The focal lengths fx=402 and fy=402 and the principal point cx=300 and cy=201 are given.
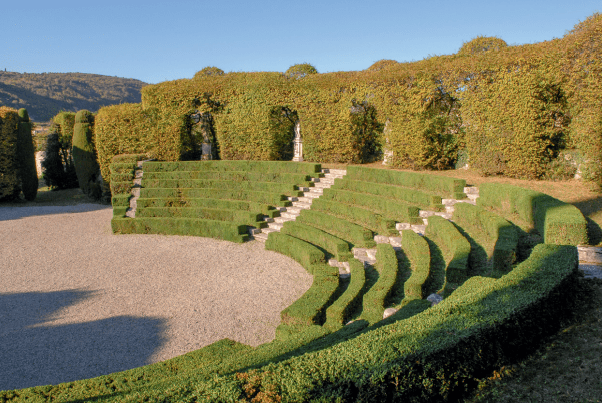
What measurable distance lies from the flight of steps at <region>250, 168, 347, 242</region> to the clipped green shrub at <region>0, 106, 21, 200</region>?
59.4 feet

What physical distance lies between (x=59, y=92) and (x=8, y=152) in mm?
77069

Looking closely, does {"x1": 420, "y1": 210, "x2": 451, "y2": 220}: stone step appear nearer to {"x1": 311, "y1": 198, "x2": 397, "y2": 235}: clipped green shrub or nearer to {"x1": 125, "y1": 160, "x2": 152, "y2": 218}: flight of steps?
{"x1": 311, "y1": 198, "x2": 397, "y2": 235}: clipped green shrub

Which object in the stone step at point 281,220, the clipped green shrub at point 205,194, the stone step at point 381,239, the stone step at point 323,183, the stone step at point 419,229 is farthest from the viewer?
the clipped green shrub at point 205,194

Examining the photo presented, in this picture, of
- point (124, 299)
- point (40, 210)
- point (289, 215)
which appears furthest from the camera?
point (40, 210)

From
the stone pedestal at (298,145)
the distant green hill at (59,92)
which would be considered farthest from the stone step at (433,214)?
the distant green hill at (59,92)

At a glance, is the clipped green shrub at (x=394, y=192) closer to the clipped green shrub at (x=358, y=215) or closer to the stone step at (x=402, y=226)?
the stone step at (x=402, y=226)

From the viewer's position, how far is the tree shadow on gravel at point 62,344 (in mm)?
7301

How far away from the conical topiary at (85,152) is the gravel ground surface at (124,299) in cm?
938

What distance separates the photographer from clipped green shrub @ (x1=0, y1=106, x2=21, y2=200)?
24266 mm

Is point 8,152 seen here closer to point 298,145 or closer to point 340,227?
point 298,145

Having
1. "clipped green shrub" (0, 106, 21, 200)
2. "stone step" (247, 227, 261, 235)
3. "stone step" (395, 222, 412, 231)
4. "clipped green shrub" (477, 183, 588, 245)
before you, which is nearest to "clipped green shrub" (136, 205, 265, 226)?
"stone step" (247, 227, 261, 235)

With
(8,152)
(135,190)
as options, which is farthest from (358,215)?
(8,152)

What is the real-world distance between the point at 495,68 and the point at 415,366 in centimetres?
1400

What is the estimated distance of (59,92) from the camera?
89.3 meters
